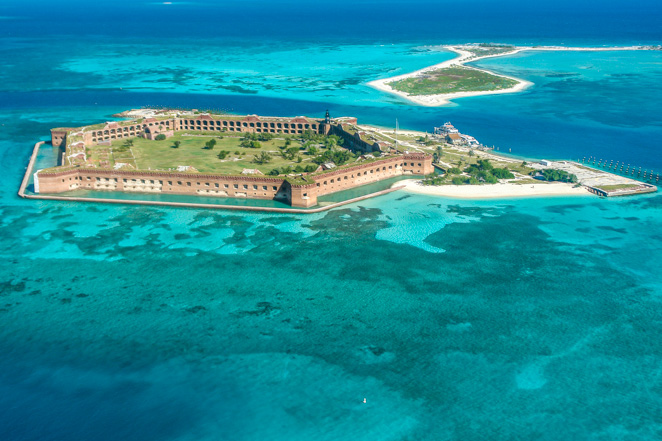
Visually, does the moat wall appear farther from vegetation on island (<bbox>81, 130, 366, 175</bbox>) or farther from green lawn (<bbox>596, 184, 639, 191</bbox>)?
green lawn (<bbox>596, 184, 639, 191</bbox>)

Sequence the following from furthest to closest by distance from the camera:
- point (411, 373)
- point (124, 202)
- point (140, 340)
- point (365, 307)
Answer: point (124, 202) → point (365, 307) → point (140, 340) → point (411, 373)

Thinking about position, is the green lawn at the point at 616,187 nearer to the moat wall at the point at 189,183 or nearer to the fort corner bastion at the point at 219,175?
the fort corner bastion at the point at 219,175

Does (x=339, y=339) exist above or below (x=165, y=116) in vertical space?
below

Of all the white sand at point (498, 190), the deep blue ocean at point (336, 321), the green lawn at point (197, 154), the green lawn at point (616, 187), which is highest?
the green lawn at point (197, 154)

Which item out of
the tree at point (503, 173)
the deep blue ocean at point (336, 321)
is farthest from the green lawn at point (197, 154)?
the tree at point (503, 173)

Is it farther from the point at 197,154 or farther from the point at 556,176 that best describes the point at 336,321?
the point at 197,154

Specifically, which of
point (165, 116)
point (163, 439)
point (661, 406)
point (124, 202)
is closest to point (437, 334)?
point (661, 406)

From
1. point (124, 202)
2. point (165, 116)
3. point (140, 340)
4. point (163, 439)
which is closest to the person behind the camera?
point (163, 439)

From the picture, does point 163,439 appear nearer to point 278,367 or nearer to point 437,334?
point 278,367
